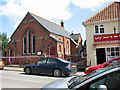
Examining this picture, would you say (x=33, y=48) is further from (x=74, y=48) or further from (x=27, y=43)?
(x=74, y=48)

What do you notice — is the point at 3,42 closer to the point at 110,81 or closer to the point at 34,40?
the point at 34,40

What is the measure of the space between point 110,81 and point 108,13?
1634 centimetres

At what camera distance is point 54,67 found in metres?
11.0

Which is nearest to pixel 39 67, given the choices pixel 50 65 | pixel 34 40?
pixel 50 65

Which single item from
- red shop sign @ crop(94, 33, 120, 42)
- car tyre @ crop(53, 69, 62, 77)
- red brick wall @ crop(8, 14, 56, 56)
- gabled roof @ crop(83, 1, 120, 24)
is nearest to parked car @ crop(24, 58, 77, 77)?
car tyre @ crop(53, 69, 62, 77)

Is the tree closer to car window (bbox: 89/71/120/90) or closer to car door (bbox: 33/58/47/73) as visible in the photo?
car door (bbox: 33/58/47/73)

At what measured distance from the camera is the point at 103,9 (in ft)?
61.2

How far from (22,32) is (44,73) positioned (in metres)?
17.5

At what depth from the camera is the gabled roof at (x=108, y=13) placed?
1631 cm

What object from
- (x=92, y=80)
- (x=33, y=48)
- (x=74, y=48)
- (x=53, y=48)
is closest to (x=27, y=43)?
(x=33, y=48)

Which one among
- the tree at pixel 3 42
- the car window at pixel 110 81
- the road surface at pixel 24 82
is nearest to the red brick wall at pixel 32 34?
the tree at pixel 3 42

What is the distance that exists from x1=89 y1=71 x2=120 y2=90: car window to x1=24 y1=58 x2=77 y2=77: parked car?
7.92 m

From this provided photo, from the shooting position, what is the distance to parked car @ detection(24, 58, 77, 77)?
10.6 meters

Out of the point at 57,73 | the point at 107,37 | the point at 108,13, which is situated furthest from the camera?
the point at 108,13
